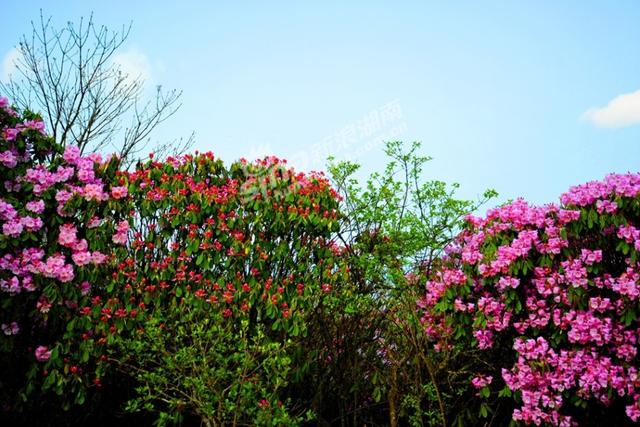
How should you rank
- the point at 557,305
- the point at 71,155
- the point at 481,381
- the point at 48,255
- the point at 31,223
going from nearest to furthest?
the point at 557,305
the point at 481,381
the point at 31,223
the point at 48,255
the point at 71,155

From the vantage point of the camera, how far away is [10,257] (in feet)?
21.0

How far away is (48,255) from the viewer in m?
6.61

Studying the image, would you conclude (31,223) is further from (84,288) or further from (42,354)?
(42,354)

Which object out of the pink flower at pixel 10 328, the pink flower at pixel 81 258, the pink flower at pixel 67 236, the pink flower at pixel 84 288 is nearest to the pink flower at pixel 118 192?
the pink flower at pixel 67 236

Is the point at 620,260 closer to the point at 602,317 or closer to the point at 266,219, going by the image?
the point at 602,317

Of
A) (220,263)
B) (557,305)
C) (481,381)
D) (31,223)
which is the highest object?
(31,223)

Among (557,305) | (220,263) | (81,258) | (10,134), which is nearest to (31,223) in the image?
(81,258)

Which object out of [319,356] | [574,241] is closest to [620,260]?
[574,241]

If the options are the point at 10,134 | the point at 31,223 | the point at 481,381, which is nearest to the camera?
the point at 481,381

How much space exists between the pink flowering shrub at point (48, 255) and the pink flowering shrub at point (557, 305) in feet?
11.0

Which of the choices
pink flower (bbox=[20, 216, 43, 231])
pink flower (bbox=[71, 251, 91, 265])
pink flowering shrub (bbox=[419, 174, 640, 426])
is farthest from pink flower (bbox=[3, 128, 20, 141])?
pink flowering shrub (bbox=[419, 174, 640, 426])

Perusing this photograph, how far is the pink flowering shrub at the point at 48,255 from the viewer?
6.45 metres

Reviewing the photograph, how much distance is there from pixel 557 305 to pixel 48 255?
4.88 metres

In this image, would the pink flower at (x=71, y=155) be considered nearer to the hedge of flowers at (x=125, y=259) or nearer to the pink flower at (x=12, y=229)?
the hedge of flowers at (x=125, y=259)
